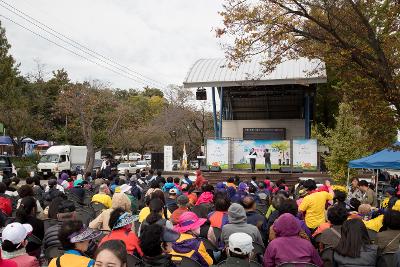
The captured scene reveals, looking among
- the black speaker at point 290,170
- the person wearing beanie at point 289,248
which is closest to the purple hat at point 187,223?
the person wearing beanie at point 289,248

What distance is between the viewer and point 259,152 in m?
27.9

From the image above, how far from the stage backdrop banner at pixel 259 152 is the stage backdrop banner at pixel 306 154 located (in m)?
0.83

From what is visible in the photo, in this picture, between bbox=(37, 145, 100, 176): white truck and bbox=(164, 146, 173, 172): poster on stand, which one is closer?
bbox=(164, 146, 173, 172): poster on stand

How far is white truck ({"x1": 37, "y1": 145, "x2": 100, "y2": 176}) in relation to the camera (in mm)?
31125

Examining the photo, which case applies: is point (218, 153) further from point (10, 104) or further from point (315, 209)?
point (315, 209)

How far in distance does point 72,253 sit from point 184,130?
1683 inches

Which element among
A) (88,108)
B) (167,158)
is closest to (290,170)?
(167,158)

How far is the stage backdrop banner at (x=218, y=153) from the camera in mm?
27297

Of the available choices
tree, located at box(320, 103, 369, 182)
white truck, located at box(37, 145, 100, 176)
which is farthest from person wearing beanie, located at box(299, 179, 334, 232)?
white truck, located at box(37, 145, 100, 176)

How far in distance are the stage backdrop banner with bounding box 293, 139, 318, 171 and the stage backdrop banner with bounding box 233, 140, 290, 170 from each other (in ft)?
2.74

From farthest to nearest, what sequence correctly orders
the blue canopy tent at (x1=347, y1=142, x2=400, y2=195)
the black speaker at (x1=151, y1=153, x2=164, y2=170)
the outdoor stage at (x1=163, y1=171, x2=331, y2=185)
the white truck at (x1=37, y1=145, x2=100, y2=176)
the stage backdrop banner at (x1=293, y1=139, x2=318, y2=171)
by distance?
the black speaker at (x1=151, y1=153, x2=164, y2=170), the white truck at (x1=37, y1=145, x2=100, y2=176), the stage backdrop banner at (x1=293, y1=139, x2=318, y2=171), the outdoor stage at (x1=163, y1=171, x2=331, y2=185), the blue canopy tent at (x1=347, y1=142, x2=400, y2=195)

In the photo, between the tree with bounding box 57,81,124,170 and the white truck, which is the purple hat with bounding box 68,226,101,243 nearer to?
the tree with bounding box 57,81,124,170

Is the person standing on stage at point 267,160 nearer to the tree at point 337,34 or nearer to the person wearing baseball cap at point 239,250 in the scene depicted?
the tree at point 337,34

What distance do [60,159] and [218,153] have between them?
11830 mm
